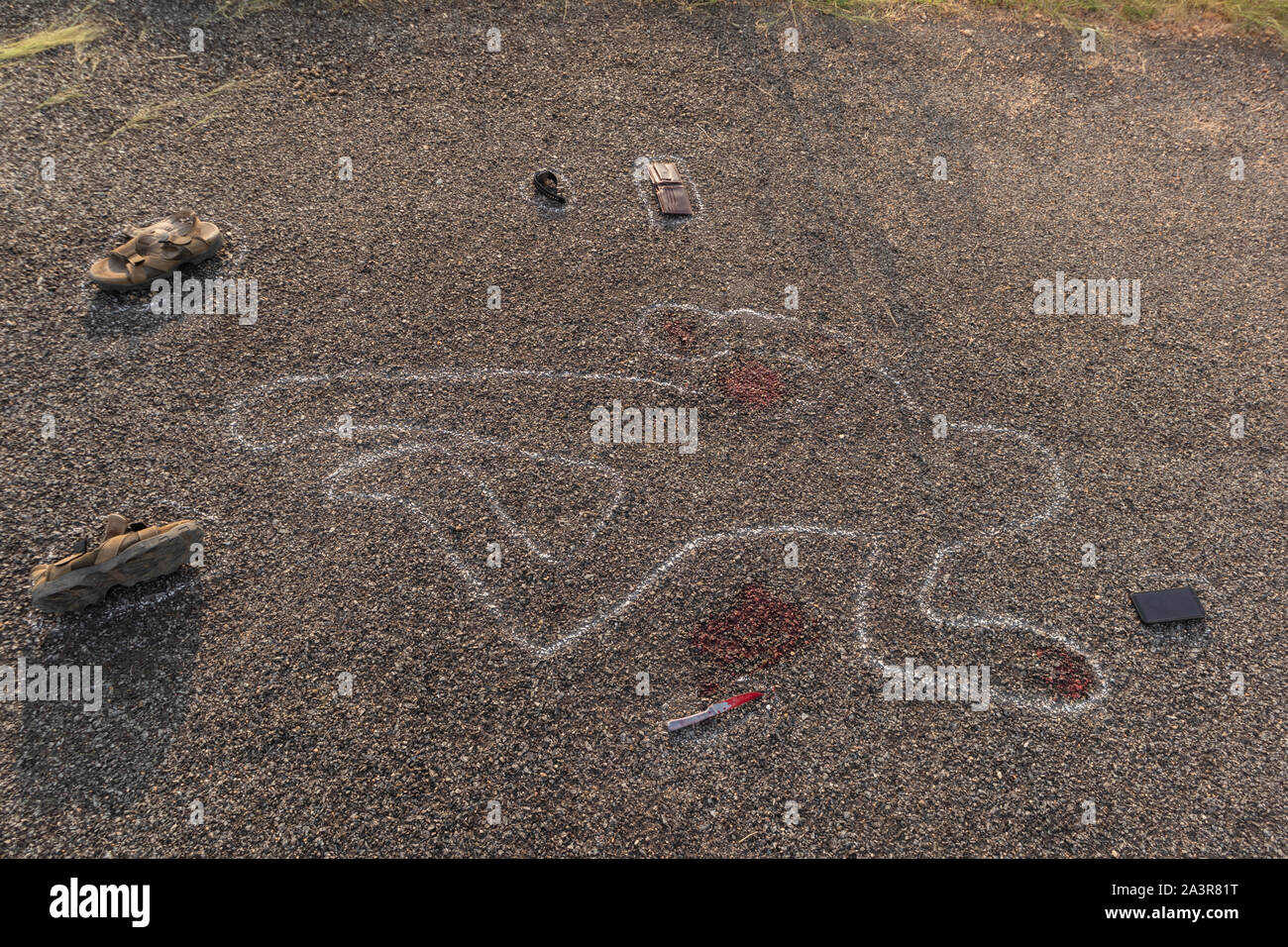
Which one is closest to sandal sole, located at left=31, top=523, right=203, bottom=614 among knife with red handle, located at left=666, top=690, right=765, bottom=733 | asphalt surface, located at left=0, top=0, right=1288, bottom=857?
asphalt surface, located at left=0, top=0, right=1288, bottom=857

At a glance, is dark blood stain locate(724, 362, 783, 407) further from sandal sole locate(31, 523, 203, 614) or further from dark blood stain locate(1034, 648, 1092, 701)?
sandal sole locate(31, 523, 203, 614)

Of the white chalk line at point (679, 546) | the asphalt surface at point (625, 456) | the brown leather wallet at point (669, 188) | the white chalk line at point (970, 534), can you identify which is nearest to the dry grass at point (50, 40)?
the asphalt surface at point (625, 456)

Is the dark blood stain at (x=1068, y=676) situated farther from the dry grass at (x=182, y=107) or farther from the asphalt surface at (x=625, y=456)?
the dry grass at (x=182, y=107)

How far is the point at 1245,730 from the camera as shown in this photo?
574 cm

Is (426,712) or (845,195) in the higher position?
(845,195)

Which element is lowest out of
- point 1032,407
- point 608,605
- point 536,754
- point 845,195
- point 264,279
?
point 536,754

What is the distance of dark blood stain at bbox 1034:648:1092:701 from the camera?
5836mm

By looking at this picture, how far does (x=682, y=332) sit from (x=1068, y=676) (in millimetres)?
4614

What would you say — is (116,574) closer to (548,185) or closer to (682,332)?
(682,332)

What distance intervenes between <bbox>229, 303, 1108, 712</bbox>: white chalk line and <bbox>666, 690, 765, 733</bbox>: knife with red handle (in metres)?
0.94

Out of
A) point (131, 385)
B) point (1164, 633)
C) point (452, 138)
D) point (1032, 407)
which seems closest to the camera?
point (1164, 633)
